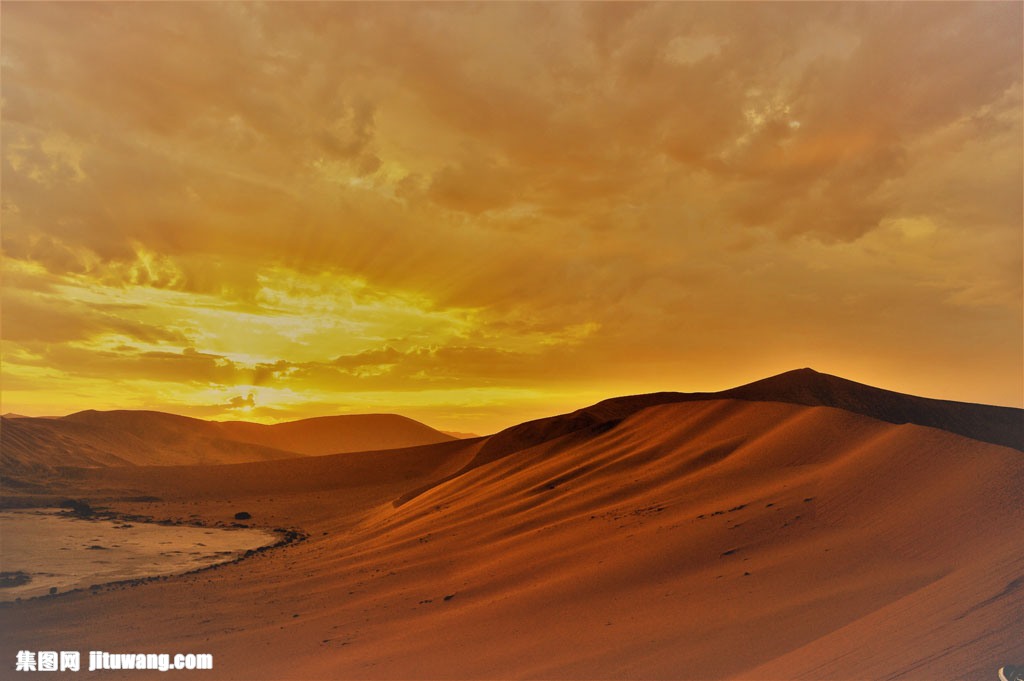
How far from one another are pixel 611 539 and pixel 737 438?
747 cm

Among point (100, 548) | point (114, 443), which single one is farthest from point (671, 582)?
point (114, 443)

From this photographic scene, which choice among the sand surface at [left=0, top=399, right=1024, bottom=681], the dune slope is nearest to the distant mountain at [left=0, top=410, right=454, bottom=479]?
the dune slope

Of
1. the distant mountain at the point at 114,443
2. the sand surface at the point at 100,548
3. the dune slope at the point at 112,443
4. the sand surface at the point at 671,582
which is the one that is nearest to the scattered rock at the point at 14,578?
the sand surface at the point at 100,548

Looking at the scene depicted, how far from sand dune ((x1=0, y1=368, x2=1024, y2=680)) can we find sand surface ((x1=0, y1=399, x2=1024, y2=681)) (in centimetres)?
5

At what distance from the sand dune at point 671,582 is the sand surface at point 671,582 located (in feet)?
0.15

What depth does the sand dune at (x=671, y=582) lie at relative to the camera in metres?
8.26

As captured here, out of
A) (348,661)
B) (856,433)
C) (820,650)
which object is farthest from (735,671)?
(856,433)

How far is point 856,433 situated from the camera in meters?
16.7

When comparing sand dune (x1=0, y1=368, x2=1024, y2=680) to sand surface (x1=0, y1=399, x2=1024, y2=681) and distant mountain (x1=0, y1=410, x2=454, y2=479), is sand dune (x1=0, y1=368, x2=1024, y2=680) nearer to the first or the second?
sand surface (x1=0, y1=399, x2=1024, y2=681)

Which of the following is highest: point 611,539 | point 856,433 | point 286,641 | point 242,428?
point 242,428

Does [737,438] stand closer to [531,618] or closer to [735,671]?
[531,618]

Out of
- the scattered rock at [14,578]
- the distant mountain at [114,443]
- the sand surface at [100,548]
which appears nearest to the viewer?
the scattered rock at [14,578]

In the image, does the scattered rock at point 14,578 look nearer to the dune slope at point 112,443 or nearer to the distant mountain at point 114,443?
the dune slope at point 112,443

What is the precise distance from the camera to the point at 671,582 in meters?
11.2
